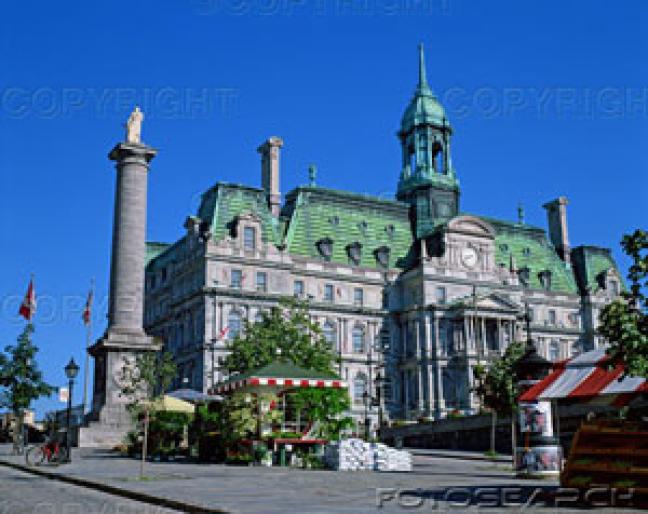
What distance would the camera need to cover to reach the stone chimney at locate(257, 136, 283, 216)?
76.7m

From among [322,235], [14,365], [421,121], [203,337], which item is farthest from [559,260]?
[14,365]

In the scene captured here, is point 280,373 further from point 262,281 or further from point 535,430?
point 262,281

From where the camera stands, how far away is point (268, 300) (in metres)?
70.3

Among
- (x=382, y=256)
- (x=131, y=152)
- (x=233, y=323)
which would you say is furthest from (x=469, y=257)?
(x=131, y=152)

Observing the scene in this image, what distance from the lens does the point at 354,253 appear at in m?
78.4

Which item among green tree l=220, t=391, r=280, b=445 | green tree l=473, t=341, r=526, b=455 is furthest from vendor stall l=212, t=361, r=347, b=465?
green tree l=473, t=341, r=526, b=455

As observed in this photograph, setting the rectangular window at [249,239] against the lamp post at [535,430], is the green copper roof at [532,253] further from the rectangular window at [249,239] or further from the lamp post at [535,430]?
the lamp post at [535,430]

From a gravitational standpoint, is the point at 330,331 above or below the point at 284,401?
above

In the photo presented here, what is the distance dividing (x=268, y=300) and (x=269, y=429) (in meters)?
42.3

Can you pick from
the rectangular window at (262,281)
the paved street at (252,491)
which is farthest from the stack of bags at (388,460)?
the rectangular window at (262,281)

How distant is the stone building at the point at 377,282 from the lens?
7000 cm

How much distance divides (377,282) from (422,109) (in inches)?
896

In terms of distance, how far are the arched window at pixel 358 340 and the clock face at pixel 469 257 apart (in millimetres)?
12829

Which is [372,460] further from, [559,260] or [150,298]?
[559,260]
